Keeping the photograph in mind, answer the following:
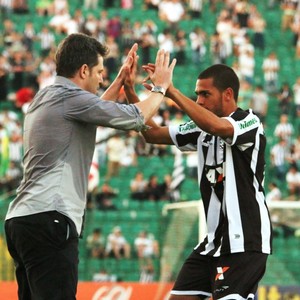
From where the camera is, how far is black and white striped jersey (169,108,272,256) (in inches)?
270

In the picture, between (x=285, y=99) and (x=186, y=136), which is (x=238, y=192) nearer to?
(x=186, y=136)

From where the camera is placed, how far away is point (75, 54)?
616 centimetres

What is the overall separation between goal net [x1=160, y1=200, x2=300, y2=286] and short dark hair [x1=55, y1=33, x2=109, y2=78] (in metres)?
6.80

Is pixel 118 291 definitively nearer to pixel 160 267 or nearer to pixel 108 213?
pixel 160 267

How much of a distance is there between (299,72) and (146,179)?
684 centimetres

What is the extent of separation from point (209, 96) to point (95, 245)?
7.13 metres

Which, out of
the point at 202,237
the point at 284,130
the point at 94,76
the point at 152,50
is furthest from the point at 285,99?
the point at 94,76

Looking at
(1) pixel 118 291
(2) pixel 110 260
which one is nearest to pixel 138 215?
(2) pixel 110 260

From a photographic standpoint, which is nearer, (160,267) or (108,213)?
(160,267)

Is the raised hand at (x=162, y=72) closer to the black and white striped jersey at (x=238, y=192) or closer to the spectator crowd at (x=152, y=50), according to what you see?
the black and white striped jersey at (x=238, y=192)

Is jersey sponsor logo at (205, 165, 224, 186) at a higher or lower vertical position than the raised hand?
lower

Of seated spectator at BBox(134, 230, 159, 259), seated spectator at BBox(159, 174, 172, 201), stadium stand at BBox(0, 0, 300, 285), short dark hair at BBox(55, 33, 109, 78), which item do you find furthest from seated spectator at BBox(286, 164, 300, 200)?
short dark hair at BBox(55, 33, 109, 78)

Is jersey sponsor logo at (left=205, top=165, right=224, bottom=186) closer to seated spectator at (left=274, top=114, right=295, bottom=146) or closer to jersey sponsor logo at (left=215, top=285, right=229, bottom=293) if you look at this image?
jersey sponsor logo at (left=215, top=285, right=229, bottom=293)

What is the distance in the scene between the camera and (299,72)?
25.6 metres
